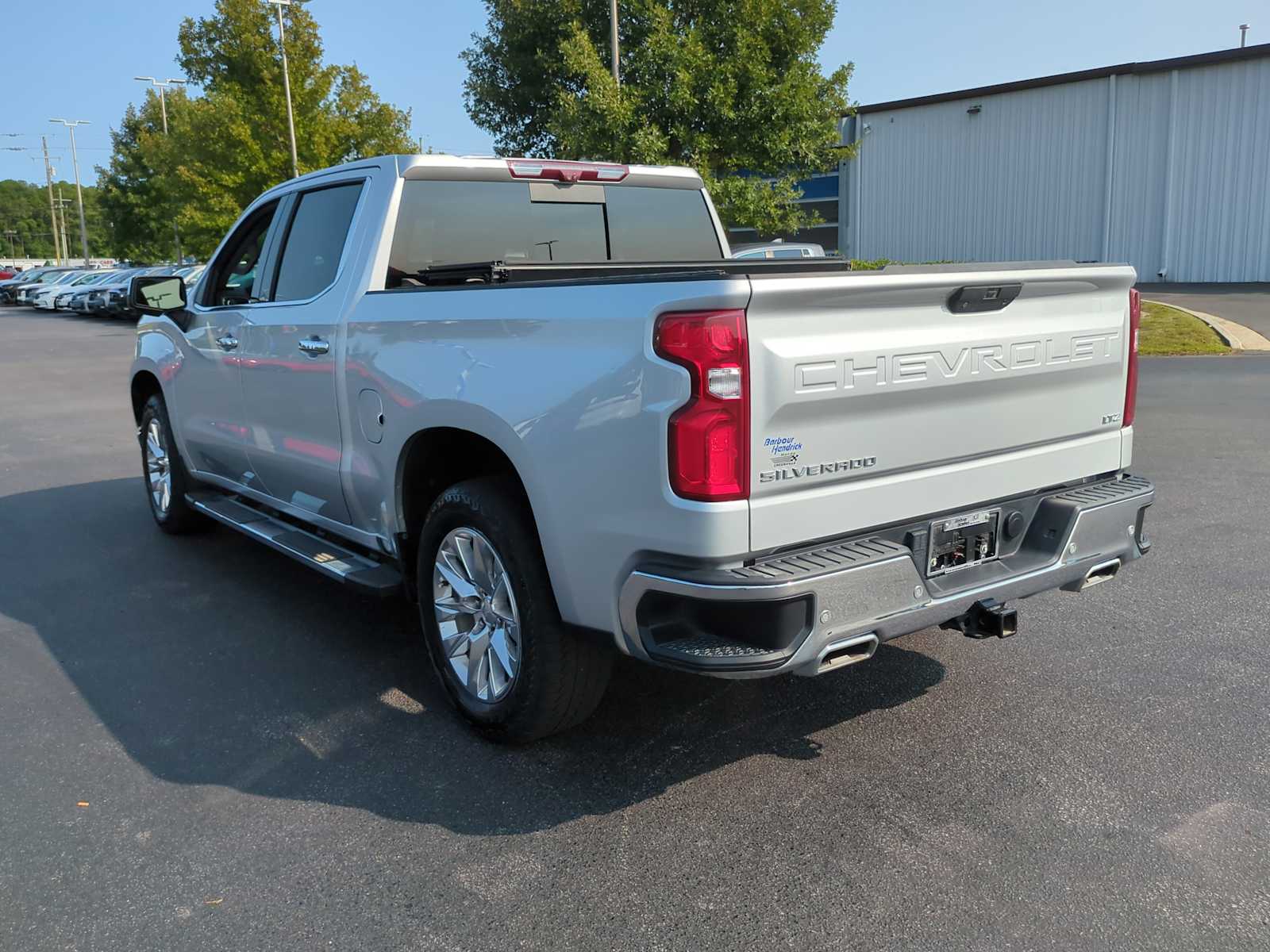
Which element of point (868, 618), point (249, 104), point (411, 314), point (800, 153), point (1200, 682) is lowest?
point (1200, 682)

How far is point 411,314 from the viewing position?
3953mm

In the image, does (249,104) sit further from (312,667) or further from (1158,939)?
(1158,939)

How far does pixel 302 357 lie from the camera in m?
4.75

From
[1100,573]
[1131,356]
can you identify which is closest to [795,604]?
[1100,573]

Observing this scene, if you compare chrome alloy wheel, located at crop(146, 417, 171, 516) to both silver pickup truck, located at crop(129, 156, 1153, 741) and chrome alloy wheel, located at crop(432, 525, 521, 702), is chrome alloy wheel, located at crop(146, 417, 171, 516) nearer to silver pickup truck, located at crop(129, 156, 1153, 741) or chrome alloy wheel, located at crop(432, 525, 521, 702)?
silver pickup truck, located at crop(129, 156, 1153, 741)

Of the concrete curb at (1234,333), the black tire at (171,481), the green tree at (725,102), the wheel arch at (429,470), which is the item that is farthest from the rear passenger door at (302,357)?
the green tree at (725,102)

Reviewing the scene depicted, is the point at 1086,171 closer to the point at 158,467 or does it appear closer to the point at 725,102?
the point at 725,102

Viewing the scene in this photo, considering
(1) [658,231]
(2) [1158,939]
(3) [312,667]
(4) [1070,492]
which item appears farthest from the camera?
(1) [658,231]

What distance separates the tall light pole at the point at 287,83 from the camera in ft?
100

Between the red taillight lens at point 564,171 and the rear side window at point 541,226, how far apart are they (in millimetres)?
52

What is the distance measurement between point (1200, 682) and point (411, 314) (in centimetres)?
328

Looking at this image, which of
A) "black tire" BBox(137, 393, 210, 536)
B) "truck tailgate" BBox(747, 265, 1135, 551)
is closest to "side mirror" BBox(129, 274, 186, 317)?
"black tire" BBox(137, 393, 210, 536)

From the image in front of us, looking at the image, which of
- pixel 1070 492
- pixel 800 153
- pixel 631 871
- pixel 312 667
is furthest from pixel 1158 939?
pixel 800 153

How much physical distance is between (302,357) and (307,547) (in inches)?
32.9
